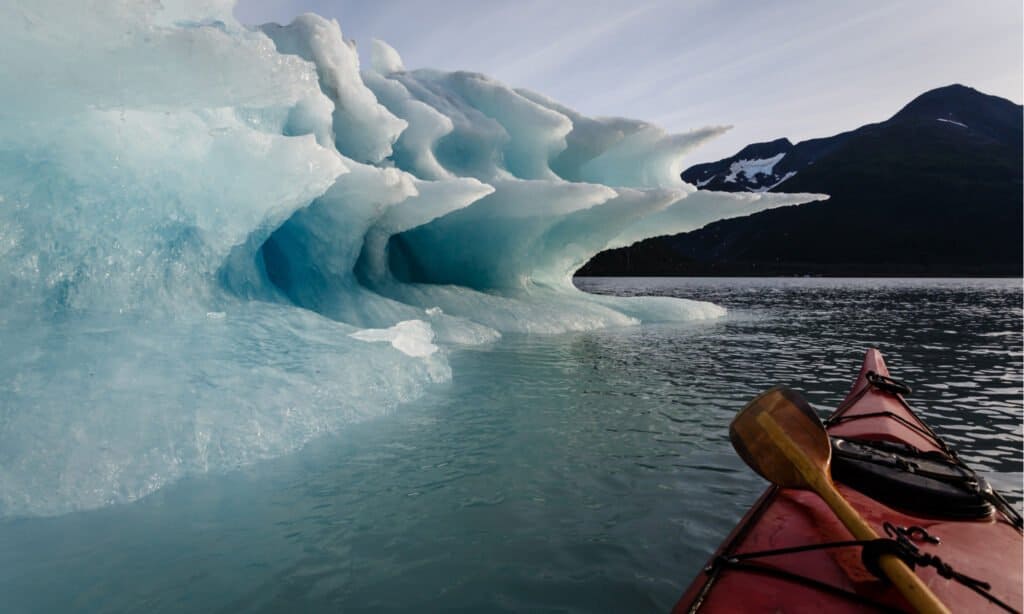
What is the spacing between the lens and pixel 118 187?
6.08m

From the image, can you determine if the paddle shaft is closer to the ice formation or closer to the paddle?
the paddle

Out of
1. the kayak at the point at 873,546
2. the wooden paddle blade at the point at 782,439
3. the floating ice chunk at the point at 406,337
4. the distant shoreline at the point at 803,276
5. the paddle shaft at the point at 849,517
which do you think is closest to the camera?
the paddle shaft at the point at 849,517

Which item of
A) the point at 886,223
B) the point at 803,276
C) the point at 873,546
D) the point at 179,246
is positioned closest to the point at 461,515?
the point at 873,546

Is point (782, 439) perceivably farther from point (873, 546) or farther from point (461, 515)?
point (461, 515)

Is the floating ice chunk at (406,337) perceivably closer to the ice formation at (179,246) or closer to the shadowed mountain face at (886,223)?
the ice formation at (179,246)

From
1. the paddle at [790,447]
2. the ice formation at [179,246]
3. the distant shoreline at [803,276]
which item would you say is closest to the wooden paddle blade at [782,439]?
the paddle at [790,447]

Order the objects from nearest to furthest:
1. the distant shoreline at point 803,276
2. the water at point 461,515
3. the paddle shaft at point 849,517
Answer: the paddle shaft at point 849,517 < the water at point 461,515 < the distant shoreline at point 803,276

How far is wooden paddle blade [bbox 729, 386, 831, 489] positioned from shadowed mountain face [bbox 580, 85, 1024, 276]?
91089 mm

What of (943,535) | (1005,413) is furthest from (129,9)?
(1005,413)

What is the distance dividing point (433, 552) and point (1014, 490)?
4686mm

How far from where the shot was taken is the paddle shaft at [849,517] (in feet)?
6.14

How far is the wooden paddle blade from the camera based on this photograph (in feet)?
8.92

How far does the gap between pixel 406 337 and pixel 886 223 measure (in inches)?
5099

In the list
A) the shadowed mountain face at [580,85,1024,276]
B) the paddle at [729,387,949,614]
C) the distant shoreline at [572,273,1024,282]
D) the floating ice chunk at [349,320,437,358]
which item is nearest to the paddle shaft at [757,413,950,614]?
the paddle at [729,387,949,614]
